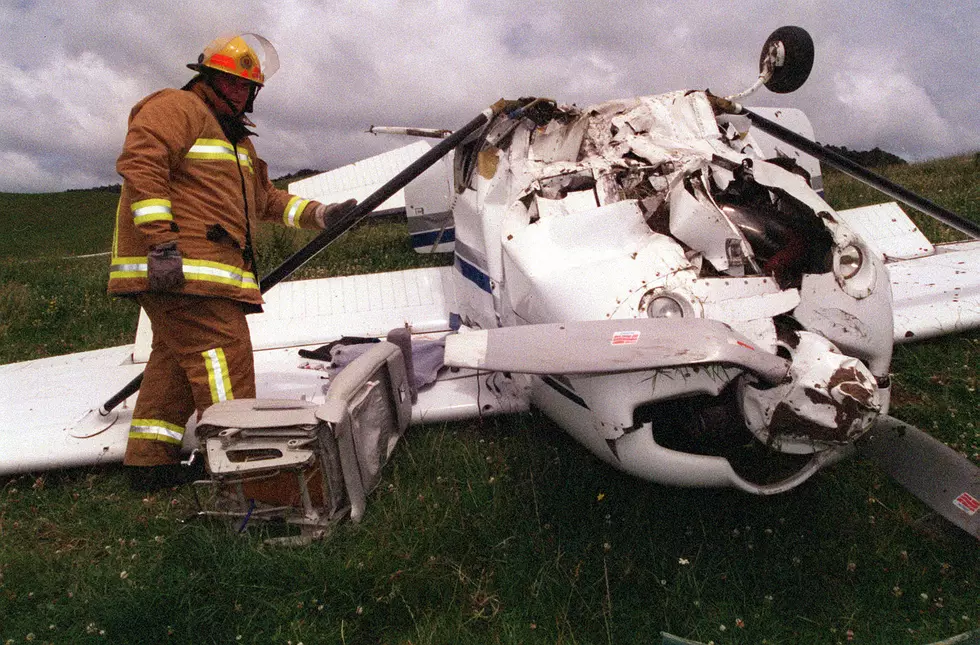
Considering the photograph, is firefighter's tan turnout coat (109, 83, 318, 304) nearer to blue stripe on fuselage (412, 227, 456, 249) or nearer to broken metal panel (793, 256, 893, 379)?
broken metal panel (793, 256, 893, 379)

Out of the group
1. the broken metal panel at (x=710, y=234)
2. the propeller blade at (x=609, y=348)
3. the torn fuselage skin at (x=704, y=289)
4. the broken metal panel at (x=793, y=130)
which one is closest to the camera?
the propeller blade at (x=609, y=348)

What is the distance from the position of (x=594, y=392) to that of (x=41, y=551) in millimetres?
2860

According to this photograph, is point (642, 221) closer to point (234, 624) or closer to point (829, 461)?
Result: point (829, 461)

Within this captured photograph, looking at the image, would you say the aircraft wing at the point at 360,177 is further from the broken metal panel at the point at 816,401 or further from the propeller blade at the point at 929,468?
the broken metal panel at the point at 816,401

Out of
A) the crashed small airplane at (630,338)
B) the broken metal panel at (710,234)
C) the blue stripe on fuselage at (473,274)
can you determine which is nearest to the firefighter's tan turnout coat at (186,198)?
the crashed small airplane at (630,338)

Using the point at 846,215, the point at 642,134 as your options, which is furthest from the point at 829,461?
the point at 846,215

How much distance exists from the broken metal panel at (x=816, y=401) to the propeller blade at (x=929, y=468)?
0.50 m

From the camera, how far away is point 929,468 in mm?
2953

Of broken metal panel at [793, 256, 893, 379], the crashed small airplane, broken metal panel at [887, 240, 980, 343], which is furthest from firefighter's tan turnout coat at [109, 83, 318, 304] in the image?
broken metal panel at [887, 240, 980, 343]

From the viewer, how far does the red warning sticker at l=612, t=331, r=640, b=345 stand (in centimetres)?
231

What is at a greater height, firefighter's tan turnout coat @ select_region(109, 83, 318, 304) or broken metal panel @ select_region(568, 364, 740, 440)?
firefighter's tan turnout coat @ select_region(109, 83, 318, 304)

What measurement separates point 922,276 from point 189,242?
5763 mm

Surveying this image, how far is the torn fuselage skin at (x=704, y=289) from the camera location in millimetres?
2570

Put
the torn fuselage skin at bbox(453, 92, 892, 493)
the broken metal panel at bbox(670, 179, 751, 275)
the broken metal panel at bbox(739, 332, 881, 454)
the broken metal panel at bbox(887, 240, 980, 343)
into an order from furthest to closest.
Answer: the broken metal panel at bbox(887, 240, 980, 343) < the broken metal panel at bbox(670, 179, 751, 275) < the torn fuselage skin at bbox(453, 92, 892, 493) < the broken metal panel at bbox(739, 332, 881, 454)
